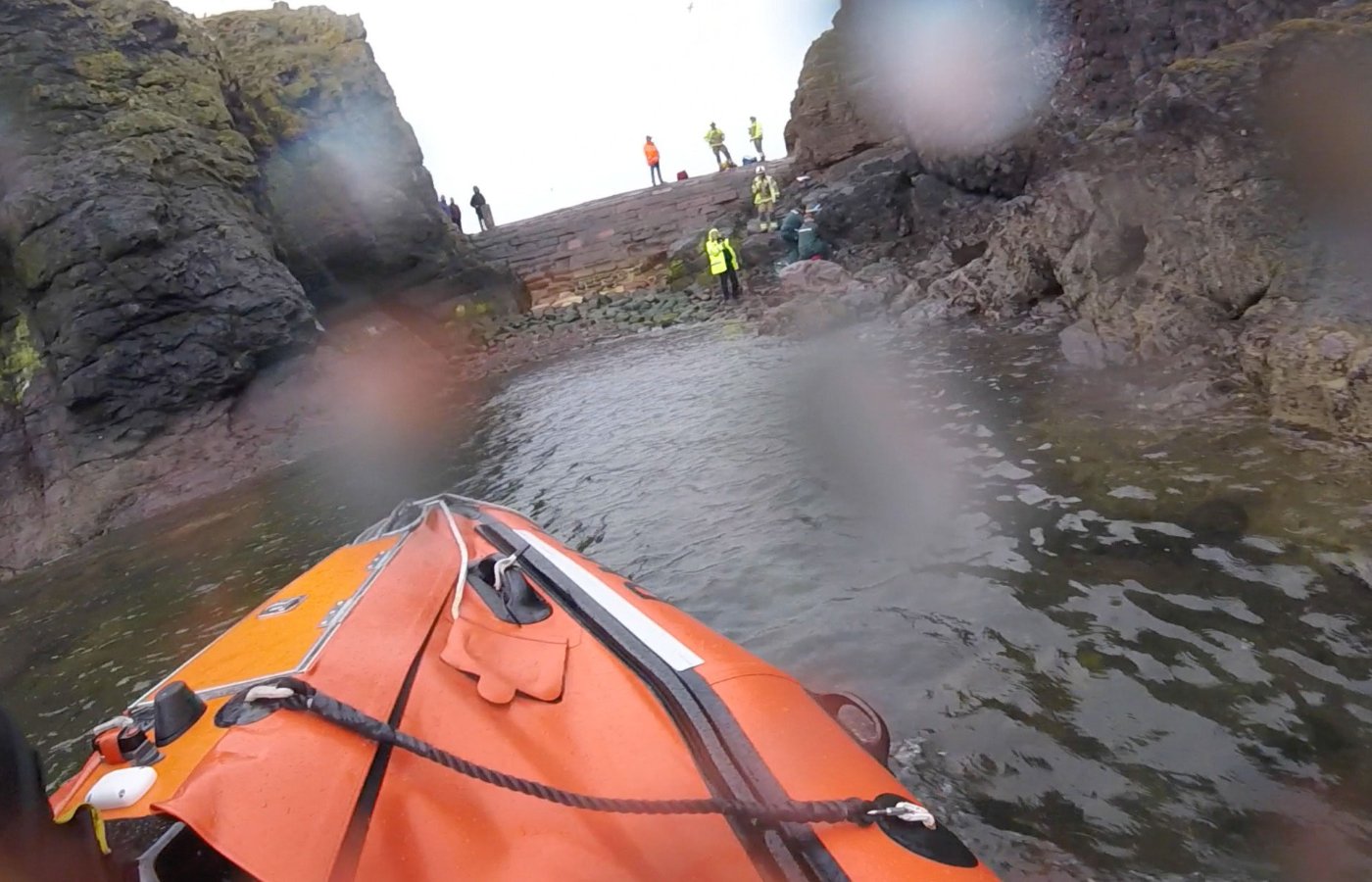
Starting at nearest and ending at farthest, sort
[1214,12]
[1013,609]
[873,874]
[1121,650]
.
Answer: [873,874], [1121,650], [1013,609], [1214,12]

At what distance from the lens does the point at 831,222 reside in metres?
17.0

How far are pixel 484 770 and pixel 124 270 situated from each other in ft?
45.9

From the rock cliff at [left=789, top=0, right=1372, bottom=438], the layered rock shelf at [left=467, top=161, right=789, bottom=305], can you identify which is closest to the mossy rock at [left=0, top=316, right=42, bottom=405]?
the layered rock shelf at [left=467, top=161, right=789, bottom=305]

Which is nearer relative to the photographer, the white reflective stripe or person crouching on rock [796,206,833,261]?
the white reflective stripe

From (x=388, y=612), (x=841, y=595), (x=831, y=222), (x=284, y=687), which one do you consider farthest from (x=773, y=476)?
(x=831, y=222)

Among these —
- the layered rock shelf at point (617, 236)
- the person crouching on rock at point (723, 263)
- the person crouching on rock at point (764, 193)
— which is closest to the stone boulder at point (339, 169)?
the layered rock shelf at point (617, 236)

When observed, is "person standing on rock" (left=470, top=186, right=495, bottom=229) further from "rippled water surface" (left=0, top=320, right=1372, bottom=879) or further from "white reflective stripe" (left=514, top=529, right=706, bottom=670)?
"white reflective stripe" (left=514, top=529, right=706, bottom=670)

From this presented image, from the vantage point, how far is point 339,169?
1738 cm

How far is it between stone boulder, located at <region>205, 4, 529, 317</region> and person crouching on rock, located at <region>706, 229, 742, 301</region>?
Result: 650 centimetres

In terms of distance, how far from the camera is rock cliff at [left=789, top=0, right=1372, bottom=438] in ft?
16.3

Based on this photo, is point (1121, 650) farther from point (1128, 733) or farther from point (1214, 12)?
point (1214, 12)

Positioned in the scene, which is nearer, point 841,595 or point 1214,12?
point 841,595

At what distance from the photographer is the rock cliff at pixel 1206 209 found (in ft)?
16.3

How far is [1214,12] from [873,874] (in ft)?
32.0
